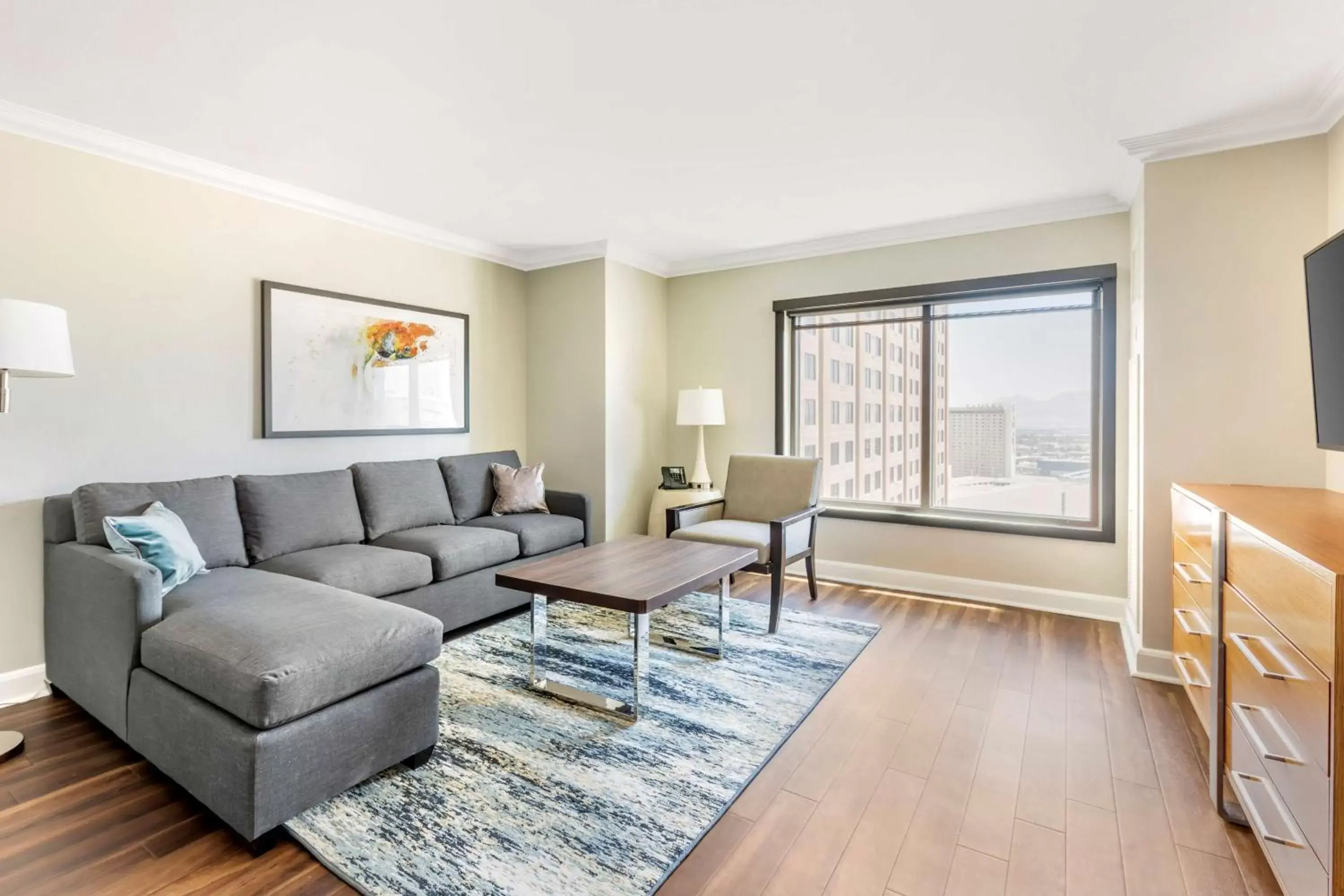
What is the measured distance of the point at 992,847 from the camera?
175 centimetres

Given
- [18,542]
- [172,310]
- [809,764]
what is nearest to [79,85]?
[172,310]

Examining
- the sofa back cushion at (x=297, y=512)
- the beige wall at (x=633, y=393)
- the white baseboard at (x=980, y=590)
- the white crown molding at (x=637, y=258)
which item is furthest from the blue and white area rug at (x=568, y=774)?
the white crown molding at (x=637, y=258)

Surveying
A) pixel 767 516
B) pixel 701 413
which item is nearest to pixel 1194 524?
pixel 767 516

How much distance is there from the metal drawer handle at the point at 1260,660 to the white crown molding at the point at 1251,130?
2.17 metres

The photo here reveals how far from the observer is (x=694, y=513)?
13.3 feet

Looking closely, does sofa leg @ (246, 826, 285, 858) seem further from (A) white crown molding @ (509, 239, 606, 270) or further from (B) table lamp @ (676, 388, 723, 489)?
(A) white crown molding @ (509, 239, 606, 270)

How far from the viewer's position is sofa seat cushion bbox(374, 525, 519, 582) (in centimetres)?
333

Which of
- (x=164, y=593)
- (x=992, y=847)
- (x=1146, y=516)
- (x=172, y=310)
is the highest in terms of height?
(x=172, y=310)

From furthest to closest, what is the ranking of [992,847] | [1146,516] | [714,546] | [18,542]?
[714,546] < [1146,516] < [18,542] < [992,847]

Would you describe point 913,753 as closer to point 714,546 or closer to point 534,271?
point 714,546

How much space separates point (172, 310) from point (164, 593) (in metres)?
1.51

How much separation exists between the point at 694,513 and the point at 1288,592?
2.93 metres

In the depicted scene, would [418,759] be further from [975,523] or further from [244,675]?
[975,523]

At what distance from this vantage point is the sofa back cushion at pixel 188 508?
2566mm
